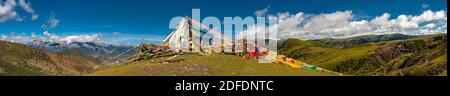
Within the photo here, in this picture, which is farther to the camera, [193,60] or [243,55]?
[243,55]

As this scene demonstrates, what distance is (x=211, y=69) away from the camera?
32.8 meters

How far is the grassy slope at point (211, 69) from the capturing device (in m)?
31.1

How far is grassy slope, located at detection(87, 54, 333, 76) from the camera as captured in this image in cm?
3111

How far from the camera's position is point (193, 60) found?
120 feet
